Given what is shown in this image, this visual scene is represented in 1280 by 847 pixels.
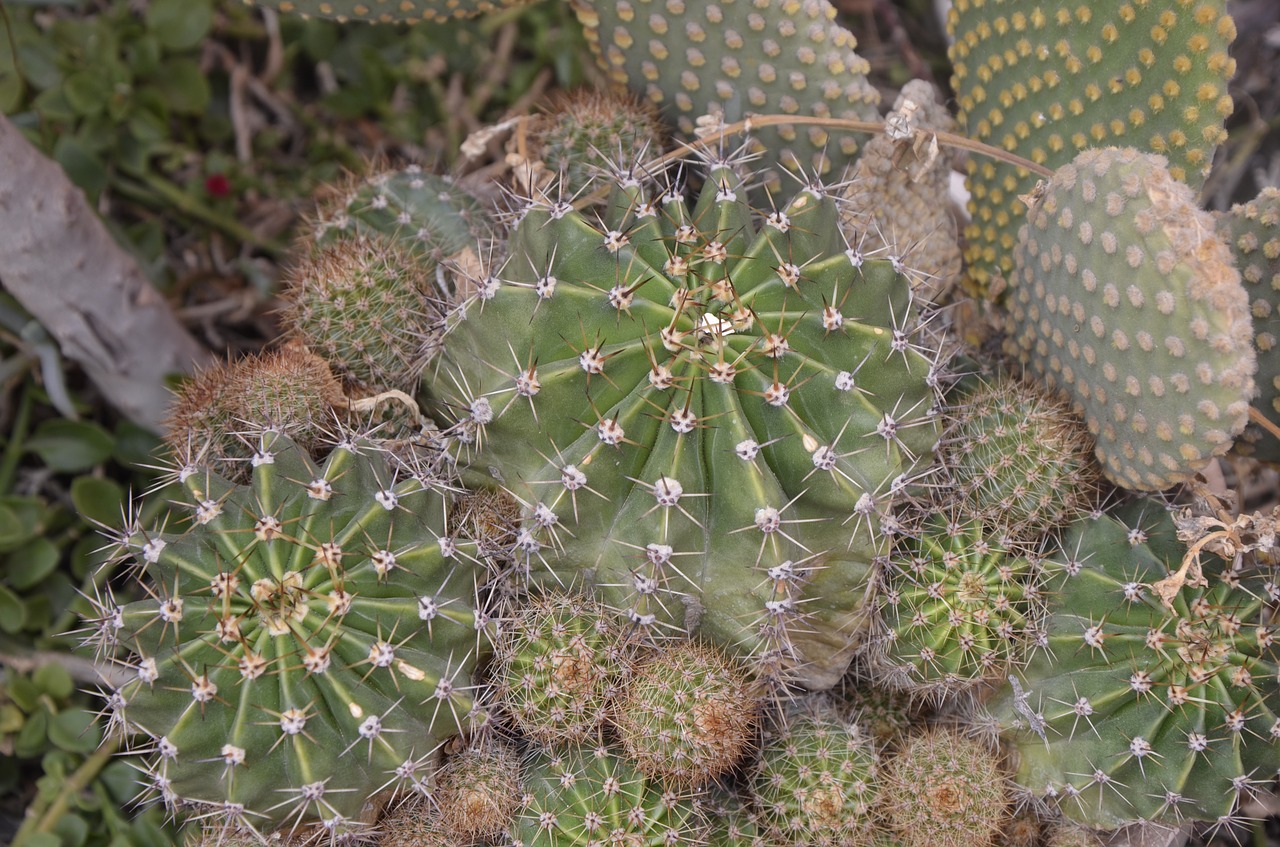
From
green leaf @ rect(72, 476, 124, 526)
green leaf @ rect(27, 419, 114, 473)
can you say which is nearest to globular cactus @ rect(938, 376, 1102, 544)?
green leaf @ rect(72, 476, 124, 526)

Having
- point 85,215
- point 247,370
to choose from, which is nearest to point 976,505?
point 247,370

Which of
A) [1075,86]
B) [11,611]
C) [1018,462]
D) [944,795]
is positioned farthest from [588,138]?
[11,611]

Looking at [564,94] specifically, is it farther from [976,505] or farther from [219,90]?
[976,505]

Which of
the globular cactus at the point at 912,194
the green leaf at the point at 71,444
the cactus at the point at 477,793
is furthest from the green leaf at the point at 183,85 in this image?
the cactus at the point at 477,793

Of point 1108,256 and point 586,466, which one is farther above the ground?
point 1108,256

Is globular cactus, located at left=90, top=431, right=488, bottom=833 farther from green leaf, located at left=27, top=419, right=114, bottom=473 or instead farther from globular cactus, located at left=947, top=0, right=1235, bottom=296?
globular cactus, located at left=947, top=0, right=1235, bottom=296
